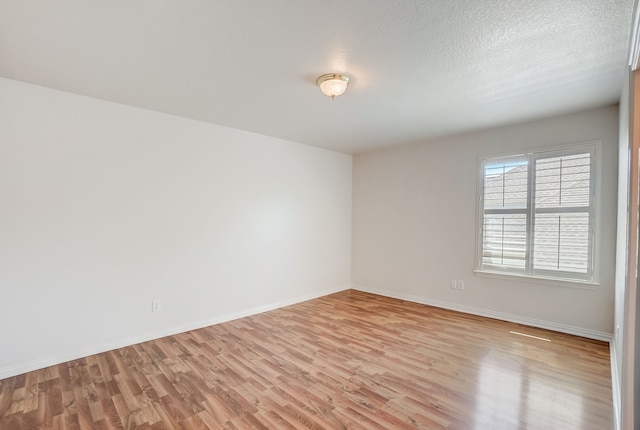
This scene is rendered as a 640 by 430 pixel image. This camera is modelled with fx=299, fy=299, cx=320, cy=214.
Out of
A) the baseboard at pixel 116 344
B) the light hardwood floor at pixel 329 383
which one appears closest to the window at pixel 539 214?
the light hardwood floor at pixel 329 383

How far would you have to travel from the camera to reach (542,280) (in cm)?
355

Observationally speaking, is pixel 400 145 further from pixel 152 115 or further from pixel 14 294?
pixel 14 294

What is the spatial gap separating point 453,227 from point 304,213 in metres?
2.27

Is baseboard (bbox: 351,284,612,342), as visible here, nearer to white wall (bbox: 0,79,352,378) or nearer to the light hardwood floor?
the light hardwood floor

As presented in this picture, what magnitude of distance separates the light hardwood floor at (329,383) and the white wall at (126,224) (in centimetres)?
31

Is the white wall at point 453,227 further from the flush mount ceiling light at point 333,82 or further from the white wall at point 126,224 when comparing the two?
the flush mount ceiling light at point 333,82

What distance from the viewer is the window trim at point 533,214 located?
3.26 meters

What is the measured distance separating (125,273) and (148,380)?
1.17m

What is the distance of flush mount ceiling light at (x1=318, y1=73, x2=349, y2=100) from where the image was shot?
2.41 meters

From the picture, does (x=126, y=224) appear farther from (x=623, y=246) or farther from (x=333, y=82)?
(x=623, y=246)

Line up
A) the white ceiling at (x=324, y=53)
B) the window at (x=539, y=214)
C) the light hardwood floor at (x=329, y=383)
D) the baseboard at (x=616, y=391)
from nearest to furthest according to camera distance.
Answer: the white ceiling at (x=324, y=53) < the baseboard at (x=616, y=391) < the light hardwood floor at (x=329, y=383) < the window at (x=539, y=214)

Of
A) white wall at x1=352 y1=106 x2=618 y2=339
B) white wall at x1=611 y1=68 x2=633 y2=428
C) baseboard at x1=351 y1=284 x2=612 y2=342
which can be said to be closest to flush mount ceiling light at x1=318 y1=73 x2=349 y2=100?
white wall at x1=611 y1=68 x2=633 y2=428

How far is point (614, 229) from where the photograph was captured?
123 inches

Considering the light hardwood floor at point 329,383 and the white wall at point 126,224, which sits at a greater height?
the white wall at point 126,224
